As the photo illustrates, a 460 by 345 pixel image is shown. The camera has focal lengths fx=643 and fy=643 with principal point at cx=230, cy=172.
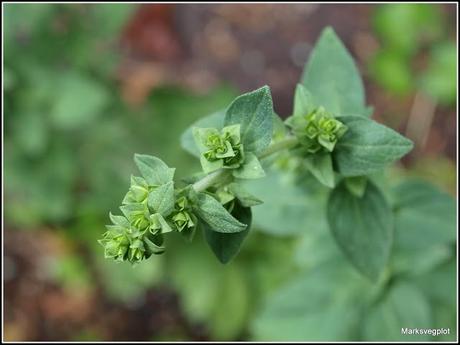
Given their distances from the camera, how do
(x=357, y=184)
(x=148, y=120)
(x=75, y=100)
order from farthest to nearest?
(x=148, y=120) < (x=75, y=100) < (x=357, y=184)

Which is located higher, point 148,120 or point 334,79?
point 334,79

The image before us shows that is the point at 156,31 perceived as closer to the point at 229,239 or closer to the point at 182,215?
the point at 229,239

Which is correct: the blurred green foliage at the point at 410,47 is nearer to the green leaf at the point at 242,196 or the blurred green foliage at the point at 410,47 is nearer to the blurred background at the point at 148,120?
the blurred background at the point at 148,120

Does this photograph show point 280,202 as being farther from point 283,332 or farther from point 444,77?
point 444,77

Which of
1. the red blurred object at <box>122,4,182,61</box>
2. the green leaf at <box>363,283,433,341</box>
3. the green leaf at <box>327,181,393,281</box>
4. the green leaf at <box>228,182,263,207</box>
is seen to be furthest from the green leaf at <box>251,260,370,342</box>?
the red blurred object at <box>122,4,182,61</box>

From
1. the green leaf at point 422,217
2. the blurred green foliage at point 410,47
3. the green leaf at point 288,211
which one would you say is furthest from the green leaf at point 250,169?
the blurred green foliage at point 410,47

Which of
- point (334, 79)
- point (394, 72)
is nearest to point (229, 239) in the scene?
point (334, 79)
